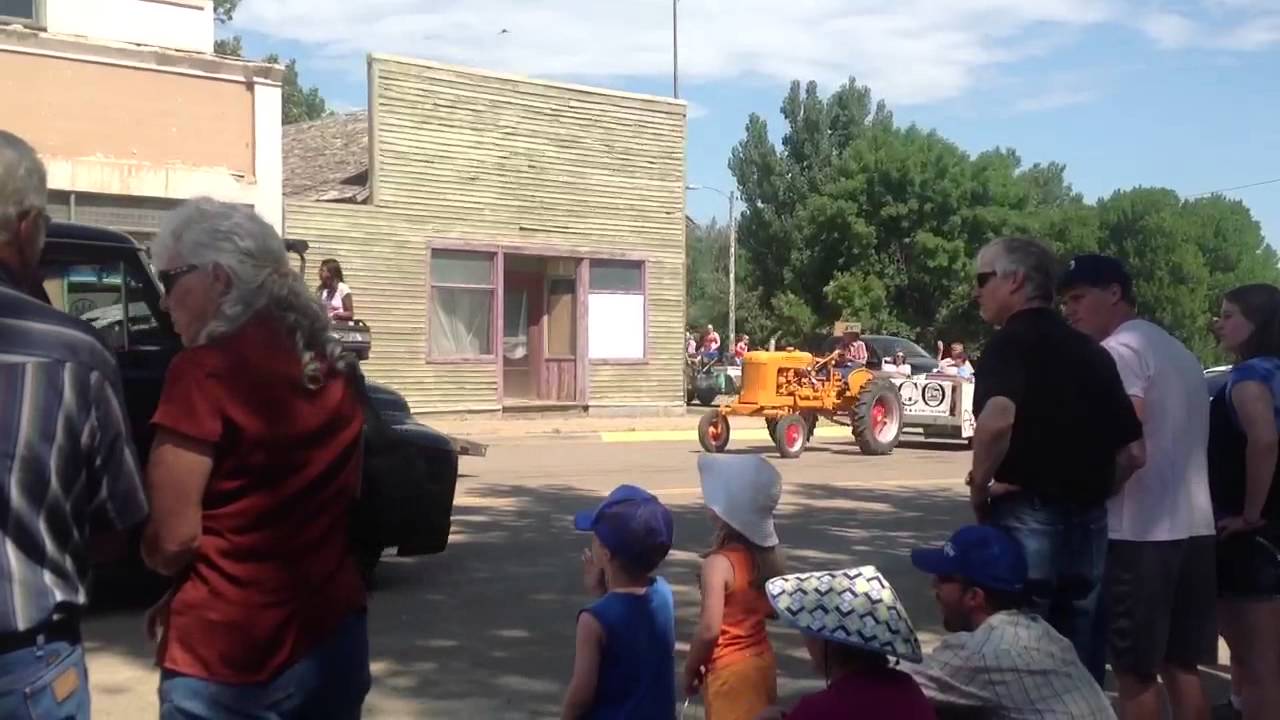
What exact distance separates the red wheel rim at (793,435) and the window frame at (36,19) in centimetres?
1111

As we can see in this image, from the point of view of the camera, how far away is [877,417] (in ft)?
65.4

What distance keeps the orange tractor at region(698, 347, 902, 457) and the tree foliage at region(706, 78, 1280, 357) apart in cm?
2691

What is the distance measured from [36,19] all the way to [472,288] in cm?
849

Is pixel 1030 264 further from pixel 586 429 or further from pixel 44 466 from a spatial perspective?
pixel 586 429

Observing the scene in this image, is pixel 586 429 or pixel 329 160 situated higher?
pixel 329 160

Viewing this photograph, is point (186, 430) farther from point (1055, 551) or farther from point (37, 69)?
point (37, 69)

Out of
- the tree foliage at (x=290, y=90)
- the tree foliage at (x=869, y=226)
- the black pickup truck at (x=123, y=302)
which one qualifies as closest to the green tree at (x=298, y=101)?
the tree foliage at (x=290, y=90)

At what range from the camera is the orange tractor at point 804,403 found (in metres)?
19.6

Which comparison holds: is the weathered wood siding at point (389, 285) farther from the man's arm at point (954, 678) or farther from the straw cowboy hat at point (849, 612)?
the straw cowboy hat at point (849, 612)

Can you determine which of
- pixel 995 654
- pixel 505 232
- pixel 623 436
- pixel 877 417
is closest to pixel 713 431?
pixel 877 417

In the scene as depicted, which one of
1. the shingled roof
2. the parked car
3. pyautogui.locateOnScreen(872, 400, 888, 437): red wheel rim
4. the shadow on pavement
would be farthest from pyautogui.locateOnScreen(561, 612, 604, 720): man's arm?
the parked car

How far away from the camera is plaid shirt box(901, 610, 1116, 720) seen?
366 centimetres

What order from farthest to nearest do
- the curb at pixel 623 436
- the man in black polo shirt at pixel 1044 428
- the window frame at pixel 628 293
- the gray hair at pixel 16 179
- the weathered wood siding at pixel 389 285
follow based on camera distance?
the window frame at pixel 628 293, the weathered wood siding at pixel 389 285, the curb at pixel 623 436, the man in black polo shirt at pixel 1044 428, the gray hair at pixel 16 179

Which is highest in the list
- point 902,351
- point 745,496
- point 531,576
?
point 745,496
